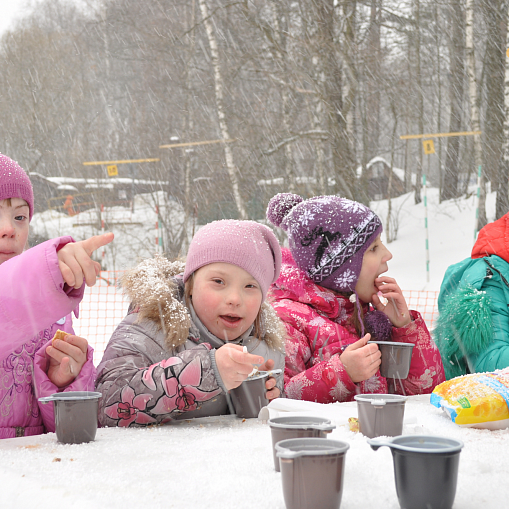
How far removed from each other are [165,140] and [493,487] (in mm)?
17534

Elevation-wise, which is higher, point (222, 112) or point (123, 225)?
point (222, 112)

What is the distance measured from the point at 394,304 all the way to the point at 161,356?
4.33 ft

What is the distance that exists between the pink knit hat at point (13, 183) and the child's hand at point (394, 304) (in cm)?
176

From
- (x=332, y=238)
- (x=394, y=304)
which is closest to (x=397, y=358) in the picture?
(x=394, y=304)

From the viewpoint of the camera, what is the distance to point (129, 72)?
19.7 metres

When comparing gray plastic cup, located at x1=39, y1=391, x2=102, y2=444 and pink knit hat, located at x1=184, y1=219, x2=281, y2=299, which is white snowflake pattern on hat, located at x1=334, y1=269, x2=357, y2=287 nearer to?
pink knit hat, located at x1=184, y1=219, x2=281, y2=299

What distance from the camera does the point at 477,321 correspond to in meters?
2.77

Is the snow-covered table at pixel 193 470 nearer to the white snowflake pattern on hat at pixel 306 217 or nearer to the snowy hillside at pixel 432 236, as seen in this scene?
the white snowflake pattern on hat at pixel 306 217

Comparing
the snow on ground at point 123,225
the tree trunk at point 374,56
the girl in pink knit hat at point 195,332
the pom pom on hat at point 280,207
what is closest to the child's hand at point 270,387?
the girl in pink knit hat at point 195,332

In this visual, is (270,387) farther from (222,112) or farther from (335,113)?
(222,112)

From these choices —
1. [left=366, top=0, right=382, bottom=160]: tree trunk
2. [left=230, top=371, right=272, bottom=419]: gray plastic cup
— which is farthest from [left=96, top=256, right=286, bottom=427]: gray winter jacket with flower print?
[left=366, top=0, right=382, bottom=160]: tree trunk

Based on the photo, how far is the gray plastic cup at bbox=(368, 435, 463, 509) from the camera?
1108 millimetres

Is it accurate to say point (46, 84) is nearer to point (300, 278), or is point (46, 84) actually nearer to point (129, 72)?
point (129, 72)

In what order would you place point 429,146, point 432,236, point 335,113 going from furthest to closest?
point 432,236, point 335,113, point 429,146
